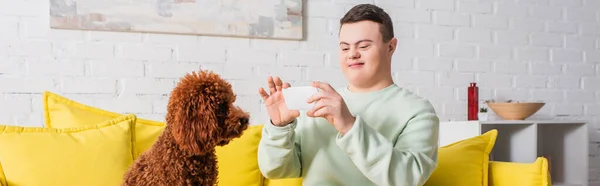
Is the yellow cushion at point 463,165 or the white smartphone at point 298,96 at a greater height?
the white smartphone at point 298,96

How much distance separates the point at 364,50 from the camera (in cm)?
144

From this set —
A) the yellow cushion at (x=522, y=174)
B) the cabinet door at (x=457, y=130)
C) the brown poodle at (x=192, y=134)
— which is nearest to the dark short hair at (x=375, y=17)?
the brown poodle at (x=192, y=134)

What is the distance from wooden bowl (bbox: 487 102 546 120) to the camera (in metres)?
2.69

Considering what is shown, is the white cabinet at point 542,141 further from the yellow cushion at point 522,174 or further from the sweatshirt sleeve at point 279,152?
the sweatshirt sleeve at point 279,152

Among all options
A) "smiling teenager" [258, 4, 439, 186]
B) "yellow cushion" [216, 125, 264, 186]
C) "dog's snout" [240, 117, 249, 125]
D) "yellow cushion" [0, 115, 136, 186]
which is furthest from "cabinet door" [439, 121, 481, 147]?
"dog's snout" [240, 117, 249, 125]

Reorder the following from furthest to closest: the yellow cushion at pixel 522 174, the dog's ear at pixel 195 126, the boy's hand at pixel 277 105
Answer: the yellow cushion at pixel 522 174 → the boy's hand at pixel 277 105 → the dog's ear at pixel 195 126

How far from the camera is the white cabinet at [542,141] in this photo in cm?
266

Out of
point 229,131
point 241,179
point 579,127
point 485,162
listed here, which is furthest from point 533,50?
point 229,131

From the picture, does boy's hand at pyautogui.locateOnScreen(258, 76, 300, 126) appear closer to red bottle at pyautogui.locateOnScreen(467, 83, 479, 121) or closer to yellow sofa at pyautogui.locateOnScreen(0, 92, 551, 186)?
yellow sofa at pyautogui.locateOnScreen(0, 92, 551, 186)

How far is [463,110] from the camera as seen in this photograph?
2.86 m

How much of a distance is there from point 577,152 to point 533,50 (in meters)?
0.54

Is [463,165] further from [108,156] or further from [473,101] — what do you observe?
[108,156]

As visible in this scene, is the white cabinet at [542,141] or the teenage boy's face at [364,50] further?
the white cabinet at [542,141]

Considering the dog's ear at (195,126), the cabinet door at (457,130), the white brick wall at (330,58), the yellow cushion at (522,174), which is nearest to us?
the dog's ear at (195,126)
